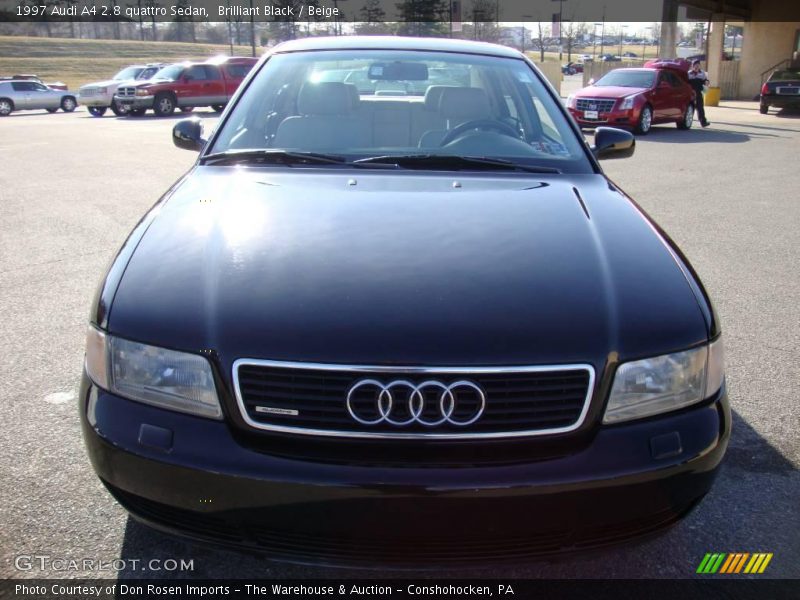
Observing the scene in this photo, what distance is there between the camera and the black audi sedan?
1.81m

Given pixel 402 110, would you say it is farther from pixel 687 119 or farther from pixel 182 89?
pixel 182 89

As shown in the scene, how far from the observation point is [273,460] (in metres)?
1.83

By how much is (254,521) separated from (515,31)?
116 metres

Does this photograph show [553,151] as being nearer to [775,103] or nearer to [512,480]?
[512,480]

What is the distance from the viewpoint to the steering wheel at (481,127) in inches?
130

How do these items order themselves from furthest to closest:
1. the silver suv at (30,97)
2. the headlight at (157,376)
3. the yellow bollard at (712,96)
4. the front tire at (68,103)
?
Result: the front tire at (68,103), the silver suv at (30,97), the yellow bollard at (712,96), the headlight at (157,376)

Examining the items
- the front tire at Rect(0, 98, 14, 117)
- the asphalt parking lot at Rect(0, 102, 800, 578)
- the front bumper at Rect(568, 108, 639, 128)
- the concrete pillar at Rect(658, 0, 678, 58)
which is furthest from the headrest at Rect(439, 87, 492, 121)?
the concrete pillar at Rect(658, 0, 678, 58)

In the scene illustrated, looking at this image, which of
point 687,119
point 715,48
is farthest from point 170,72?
point 715,48

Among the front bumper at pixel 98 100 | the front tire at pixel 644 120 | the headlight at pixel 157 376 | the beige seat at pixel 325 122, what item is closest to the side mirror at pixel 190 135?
the beige seat at pixel 325 122

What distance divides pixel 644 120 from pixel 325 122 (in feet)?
48.9

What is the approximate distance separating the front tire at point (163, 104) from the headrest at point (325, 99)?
2226cm

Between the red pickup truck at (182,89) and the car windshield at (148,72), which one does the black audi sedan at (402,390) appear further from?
the car windshield at (148,72)

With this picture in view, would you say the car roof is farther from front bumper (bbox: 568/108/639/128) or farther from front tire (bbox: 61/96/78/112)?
front tire (bbox: 61/96/78/112)

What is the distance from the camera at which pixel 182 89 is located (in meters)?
24.3
